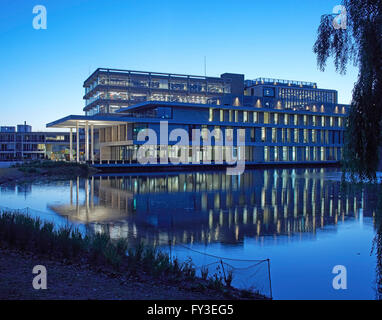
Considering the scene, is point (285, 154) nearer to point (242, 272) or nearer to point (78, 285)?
point (242, 272)

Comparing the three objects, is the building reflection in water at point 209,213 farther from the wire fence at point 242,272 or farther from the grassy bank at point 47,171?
the grassy bank at point 47,171

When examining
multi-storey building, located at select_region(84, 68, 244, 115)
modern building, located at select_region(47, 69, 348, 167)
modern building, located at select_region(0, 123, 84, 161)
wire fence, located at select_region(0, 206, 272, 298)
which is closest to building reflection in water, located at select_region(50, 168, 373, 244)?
wire fence, located at select_region(0, 206, 272, 298)

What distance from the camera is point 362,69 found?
350 inches

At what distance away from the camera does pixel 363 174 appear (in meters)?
9.57

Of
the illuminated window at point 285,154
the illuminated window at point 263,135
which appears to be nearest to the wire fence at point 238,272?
the illuminated window at point 263,135

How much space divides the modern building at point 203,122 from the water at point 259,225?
35.8 m

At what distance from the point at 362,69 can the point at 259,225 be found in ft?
31.3

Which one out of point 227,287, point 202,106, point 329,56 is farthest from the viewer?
point 202,106

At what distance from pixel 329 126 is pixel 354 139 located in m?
86.5

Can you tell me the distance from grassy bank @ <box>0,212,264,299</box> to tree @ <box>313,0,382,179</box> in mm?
4228

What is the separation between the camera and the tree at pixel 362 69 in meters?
8.64

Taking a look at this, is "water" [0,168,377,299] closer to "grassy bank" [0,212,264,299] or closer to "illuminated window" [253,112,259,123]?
"grassy bank" [0,212,264,299]
